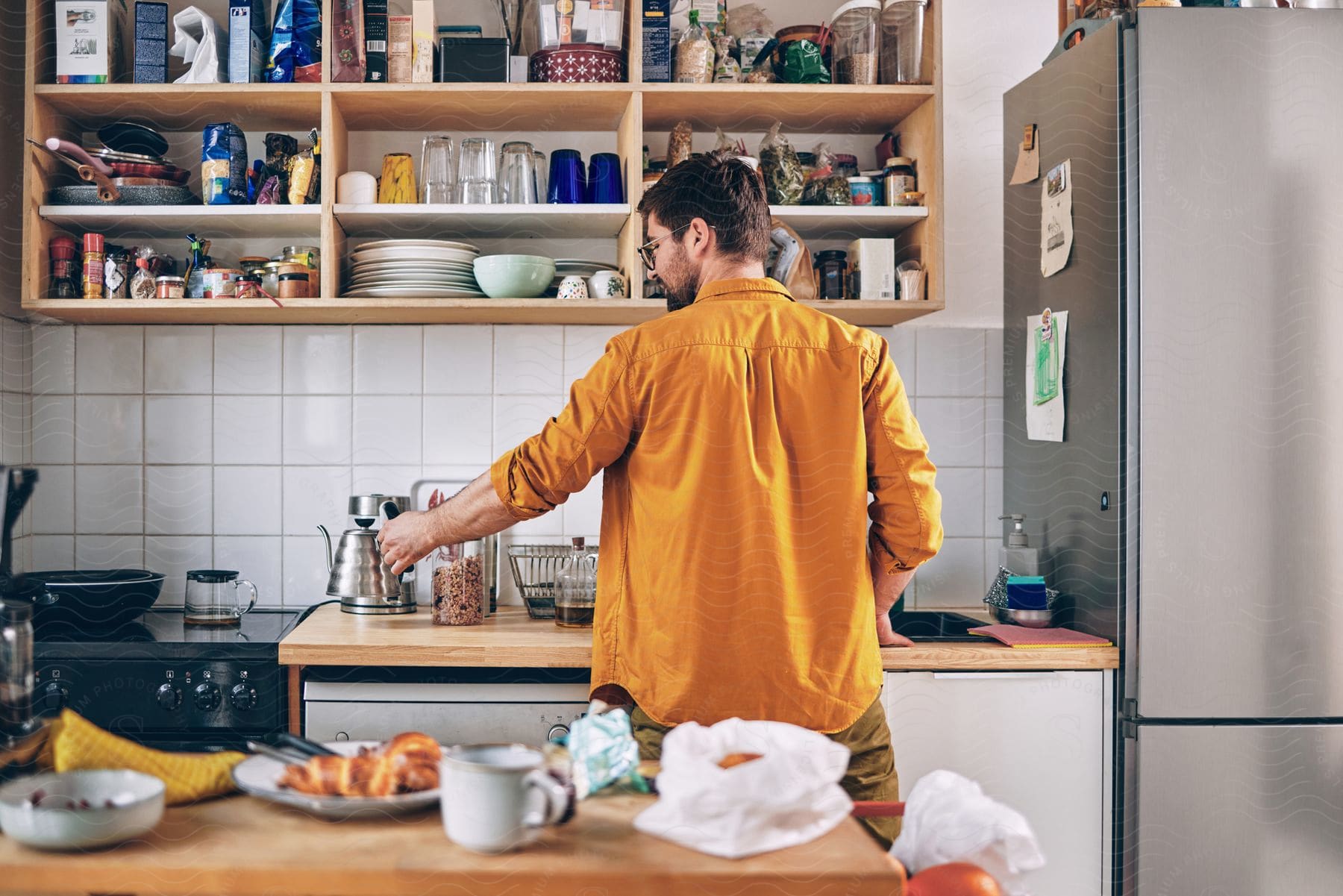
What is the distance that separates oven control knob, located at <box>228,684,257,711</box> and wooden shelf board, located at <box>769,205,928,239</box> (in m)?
1.13

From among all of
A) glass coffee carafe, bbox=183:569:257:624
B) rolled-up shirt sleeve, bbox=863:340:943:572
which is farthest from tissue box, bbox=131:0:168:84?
rolled-up shirt sleeve, bbox=863:340:943:572

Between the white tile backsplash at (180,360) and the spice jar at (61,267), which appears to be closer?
the spice jar at (61,267)

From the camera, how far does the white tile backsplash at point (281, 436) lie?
195 cm

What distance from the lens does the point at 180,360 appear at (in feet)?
6.45

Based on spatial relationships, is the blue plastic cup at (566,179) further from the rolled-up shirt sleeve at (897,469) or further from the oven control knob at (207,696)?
the oven control knob at (207,696)

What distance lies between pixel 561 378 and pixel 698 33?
678mm

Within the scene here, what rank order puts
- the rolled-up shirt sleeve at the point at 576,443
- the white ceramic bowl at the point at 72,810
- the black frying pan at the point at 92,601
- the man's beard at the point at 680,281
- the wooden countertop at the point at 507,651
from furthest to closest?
the black frying pan at the point at 92,601 < the wooden countertop at the point at 507,651 < the man's beard at the point at 680,281 < the rolled-up shirt sleeve at the point at 576,443 < the white ceramic bowl at the point at 72,810

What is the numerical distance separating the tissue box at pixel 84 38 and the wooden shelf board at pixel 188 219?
0.23 metres

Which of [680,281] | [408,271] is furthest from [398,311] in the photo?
[680,281]

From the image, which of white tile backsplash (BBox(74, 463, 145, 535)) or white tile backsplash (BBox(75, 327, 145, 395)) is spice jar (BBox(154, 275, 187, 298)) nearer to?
white tile backsplash (BBox(75, 327, 145, 395))

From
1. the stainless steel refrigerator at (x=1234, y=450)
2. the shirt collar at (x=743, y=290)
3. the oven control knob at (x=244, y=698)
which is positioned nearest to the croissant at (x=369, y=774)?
the shirt collar at (x=743, y=290)

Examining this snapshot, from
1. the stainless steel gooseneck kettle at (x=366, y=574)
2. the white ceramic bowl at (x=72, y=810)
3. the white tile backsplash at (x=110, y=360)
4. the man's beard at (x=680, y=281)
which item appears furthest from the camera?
the white tile backsplash at (x=110, y=360)

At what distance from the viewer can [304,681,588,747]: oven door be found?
148 cm

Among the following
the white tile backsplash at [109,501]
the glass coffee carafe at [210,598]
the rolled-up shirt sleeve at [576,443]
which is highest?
the rolled-up shirt sleeve at [576,443]
